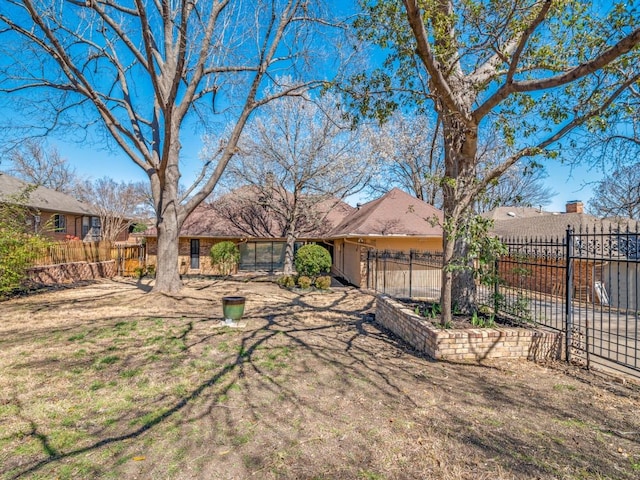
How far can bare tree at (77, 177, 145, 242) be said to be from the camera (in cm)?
2809

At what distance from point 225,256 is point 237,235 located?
149cm

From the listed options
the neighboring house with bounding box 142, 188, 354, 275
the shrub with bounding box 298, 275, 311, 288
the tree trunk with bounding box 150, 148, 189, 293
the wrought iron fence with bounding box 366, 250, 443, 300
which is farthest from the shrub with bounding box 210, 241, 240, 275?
the wrought iron fence with bounding box 366, 250, 443, 300

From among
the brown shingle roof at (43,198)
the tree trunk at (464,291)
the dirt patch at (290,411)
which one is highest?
the brown shingle roof at (43,198)

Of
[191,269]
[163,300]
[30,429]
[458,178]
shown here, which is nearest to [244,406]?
[30,429]

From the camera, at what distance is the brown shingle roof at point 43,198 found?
60.5 feet

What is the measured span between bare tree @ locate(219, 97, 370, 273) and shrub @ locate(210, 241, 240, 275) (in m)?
3.05

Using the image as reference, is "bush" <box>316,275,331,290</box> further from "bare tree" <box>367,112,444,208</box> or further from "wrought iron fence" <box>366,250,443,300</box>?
"bare tree" <box>367,112,444,208</box>

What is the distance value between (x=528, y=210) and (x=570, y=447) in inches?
1407

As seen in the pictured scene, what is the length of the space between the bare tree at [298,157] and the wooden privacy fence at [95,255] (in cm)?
801

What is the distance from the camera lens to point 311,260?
14.6 metres

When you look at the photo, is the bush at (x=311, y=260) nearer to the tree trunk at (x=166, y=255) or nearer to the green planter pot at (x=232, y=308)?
the tree trunk at (x=166, y=255)

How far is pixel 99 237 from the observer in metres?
28.0

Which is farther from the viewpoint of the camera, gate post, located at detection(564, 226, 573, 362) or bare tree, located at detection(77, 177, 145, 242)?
bare tree, located at detection(77, 177, 145, 242)

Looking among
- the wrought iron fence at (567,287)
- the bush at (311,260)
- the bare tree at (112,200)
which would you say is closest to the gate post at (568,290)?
the wrought iron fence at (567,287)
